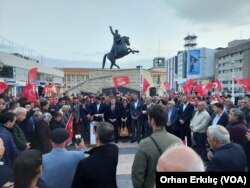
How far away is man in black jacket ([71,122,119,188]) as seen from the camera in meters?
3.25

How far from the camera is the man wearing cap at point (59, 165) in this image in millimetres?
3586

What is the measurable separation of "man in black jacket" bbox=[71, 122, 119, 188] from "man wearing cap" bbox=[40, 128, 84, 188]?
1.15 feet

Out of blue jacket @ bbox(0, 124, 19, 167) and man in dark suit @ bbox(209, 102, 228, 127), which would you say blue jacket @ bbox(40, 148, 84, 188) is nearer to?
blue jacket @ bbox(0, 124, 19, 167)

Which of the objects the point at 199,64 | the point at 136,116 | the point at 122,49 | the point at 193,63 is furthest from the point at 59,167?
the point at 193,63

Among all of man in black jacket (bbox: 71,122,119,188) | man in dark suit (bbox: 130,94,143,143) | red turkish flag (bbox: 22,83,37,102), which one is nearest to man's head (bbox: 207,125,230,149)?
man in black jacket (bbox: 71,122,119,188)

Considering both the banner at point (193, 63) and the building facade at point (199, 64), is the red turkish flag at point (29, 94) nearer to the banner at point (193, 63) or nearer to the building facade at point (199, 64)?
the building facade at point (199, 64)

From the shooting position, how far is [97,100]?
12617 mm

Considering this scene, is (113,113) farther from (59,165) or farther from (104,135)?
(104,135)

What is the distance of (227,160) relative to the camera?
11.7ft

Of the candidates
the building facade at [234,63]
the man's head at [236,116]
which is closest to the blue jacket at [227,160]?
the man's head at [236,116]

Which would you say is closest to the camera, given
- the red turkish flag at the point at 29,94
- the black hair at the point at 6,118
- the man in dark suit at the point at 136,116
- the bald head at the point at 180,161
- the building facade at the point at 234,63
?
the bald head at the point at 180,161

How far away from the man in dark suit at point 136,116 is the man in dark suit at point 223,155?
8.12m

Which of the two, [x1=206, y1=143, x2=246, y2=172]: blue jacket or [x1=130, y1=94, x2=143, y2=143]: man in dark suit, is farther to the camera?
[x1=130, y1=94, x2=143, y2=143]: man in dark suit

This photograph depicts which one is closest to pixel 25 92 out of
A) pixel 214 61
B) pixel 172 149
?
pixel 172 149
